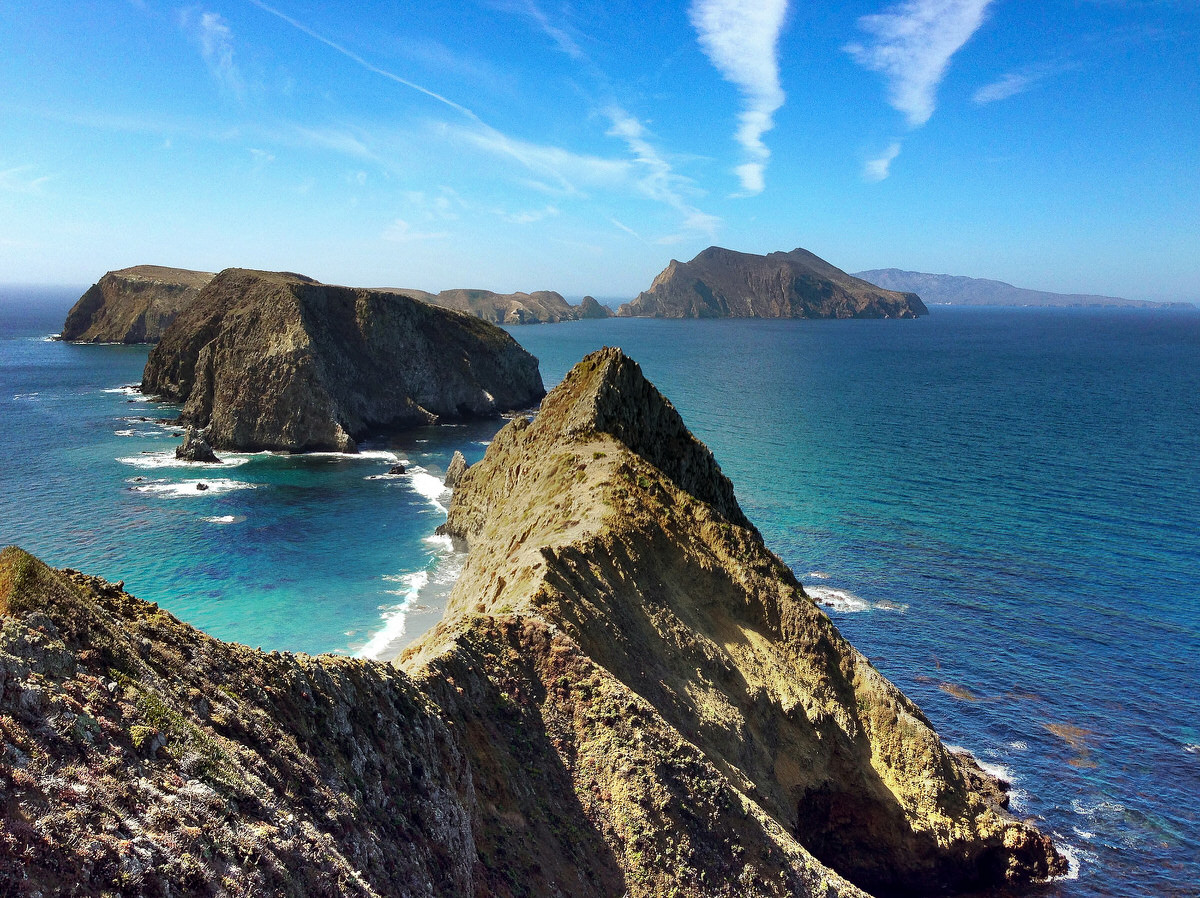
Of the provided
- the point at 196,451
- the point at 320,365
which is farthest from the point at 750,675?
the point at 320,365

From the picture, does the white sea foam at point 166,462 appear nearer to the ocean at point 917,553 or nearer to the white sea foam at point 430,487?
the ocean at point 917,553

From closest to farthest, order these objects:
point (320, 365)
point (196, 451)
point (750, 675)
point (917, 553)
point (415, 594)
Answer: point (750, 675), point (415, 594), point (917, 553), point (196, 451), point (320, 365)

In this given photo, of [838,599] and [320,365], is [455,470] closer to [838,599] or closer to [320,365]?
[320,365]

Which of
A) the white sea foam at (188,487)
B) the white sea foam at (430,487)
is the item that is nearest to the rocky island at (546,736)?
the white sea foam at (430,487)

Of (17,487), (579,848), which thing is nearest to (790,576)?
(579,848)

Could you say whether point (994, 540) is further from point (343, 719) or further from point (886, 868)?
Answer: point (343, 719)

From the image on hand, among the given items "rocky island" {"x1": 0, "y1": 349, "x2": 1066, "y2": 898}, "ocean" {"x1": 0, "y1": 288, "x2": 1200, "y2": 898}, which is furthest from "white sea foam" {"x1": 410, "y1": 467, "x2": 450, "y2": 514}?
"rocky island" {"x1": 0, "y1": 349, "x2": 1066, "y2": 898}
